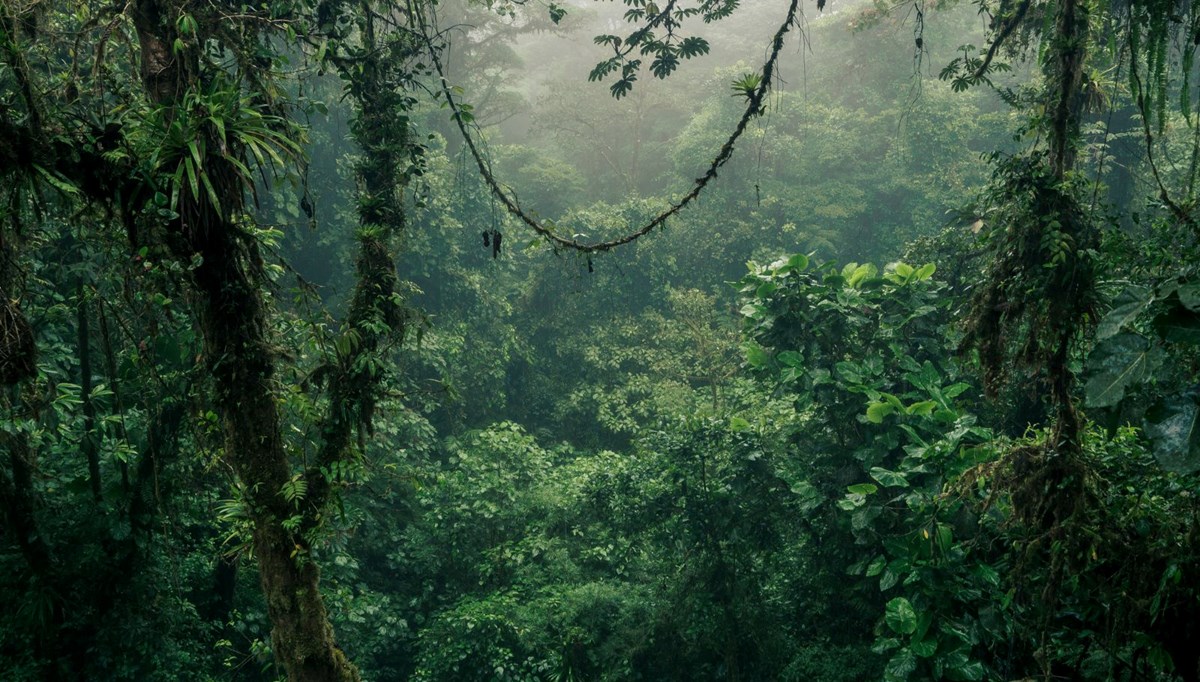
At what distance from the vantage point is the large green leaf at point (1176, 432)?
1.61 meters

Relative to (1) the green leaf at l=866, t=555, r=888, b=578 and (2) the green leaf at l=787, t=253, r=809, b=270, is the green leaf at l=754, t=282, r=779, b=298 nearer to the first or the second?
(2) the green leaf at l=787, t=253, r=809, b=270

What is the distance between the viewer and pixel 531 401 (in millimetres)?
12898

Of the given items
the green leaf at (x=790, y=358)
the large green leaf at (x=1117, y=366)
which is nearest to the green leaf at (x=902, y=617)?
the green leaf at (x=790, y=358)

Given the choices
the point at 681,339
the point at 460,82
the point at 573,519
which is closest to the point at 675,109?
the point at 460,82

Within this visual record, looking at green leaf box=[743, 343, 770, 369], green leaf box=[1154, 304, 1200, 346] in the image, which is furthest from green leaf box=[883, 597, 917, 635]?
green leaf box=[1154, 304, 1200, 346]

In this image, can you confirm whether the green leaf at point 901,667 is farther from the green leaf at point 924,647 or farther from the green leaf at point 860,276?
the green leaf at point 860,276

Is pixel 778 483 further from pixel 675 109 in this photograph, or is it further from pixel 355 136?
pixel 675 109

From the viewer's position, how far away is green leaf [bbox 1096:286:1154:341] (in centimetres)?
177

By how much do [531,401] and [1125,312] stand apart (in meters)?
11.4

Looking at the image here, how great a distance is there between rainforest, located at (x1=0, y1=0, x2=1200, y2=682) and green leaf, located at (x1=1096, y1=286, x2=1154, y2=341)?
1 cm

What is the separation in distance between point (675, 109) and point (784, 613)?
15276mm

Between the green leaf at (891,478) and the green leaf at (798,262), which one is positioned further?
the green leaf at (798,262)

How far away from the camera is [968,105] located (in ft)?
48.2

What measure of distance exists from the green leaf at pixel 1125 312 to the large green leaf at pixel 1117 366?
37 mm
